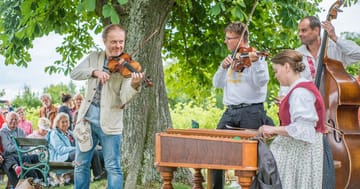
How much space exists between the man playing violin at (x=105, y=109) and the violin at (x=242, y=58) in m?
1.00

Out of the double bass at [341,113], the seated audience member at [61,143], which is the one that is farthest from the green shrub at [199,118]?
the double bass at [341,113]

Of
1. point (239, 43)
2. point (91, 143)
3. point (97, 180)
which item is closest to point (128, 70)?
point (91, 143)

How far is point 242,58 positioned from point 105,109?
1322 mm

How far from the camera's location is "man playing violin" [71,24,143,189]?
554cm

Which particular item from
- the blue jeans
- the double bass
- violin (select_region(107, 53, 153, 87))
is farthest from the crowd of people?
the double bass

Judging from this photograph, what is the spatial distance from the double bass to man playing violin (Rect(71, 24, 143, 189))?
169 cm

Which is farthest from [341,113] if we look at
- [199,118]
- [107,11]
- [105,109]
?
[199,118]

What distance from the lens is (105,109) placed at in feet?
18.2

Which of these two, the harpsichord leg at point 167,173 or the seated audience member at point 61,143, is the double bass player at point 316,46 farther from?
the seated audience member at point 61,143

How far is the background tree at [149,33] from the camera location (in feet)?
26.2

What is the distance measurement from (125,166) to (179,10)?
299 cm

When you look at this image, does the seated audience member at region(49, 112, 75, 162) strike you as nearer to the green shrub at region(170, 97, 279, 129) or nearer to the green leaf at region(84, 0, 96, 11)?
the green leaf at region(84, 0, 96, 11)

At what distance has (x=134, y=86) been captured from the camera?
542 cm

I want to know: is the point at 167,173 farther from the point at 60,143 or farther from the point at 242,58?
the point at 60,143
